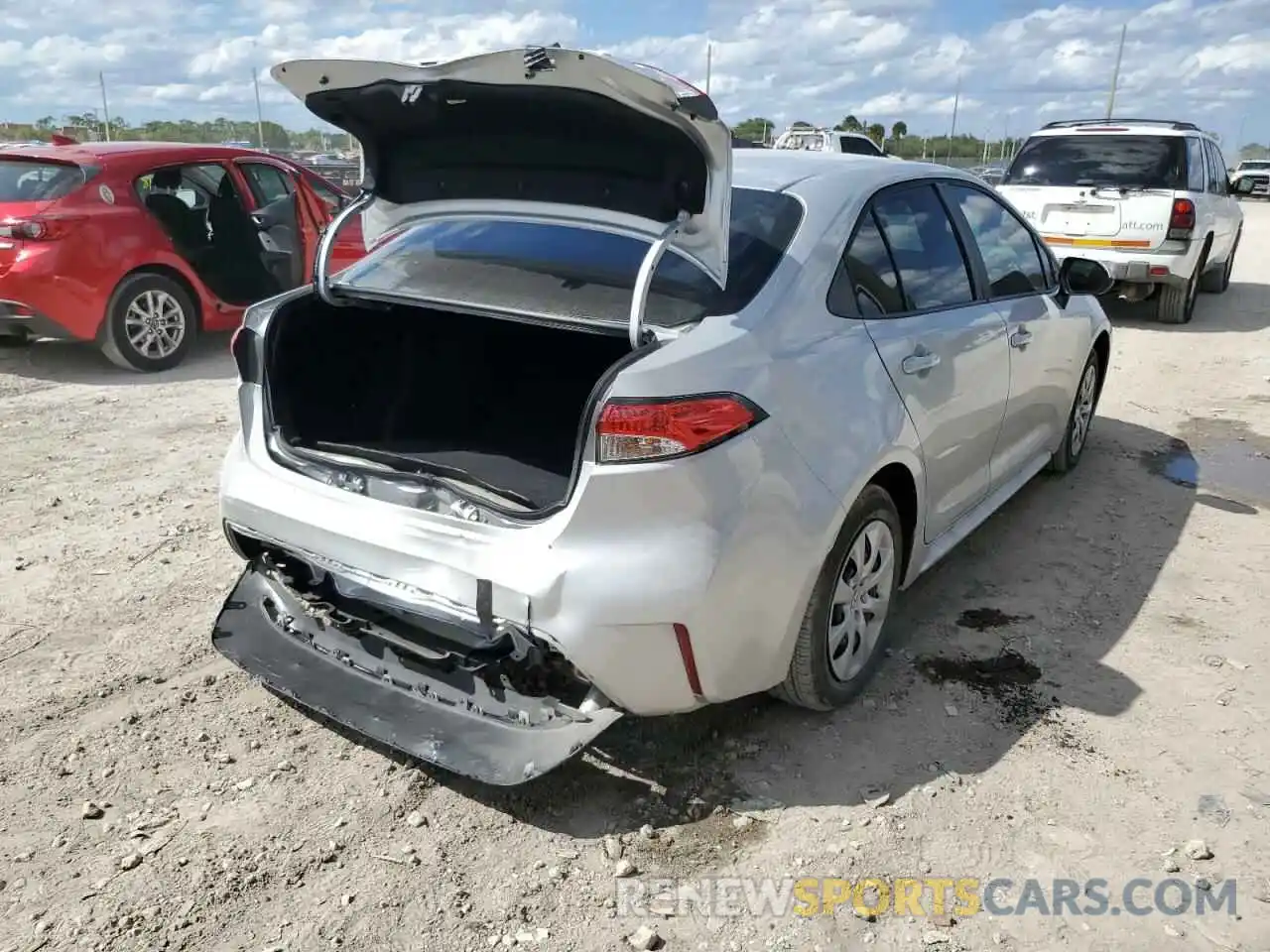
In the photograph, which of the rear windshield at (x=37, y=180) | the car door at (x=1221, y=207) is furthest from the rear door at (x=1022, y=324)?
the car door at (x=1221, y=207)

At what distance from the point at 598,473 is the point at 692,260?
0.66 metres

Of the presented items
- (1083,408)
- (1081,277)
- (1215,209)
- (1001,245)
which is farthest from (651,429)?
(1215,209)

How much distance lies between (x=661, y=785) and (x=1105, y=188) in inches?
351

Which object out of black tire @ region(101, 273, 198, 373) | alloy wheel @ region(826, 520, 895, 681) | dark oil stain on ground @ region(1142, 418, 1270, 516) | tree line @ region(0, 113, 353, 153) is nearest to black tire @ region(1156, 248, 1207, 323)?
dark oil stain on ground @ region(1142, 418, 1270, 516)

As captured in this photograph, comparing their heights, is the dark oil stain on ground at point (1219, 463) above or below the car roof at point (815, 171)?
below

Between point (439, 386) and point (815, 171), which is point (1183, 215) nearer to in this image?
point (815, 171)

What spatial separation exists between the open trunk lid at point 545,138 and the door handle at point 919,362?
84 cm

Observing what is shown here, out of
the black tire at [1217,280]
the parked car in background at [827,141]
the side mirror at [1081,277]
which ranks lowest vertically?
the black tire at [1217,280]

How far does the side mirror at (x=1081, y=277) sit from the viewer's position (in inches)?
197

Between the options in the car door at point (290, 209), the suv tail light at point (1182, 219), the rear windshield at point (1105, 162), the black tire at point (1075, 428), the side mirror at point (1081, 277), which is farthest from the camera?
the rear windshield at point (1105, 162)

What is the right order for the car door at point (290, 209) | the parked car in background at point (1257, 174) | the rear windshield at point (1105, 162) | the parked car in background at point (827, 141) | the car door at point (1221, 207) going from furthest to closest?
the parked car in background at point (1257, 174) < the parked car in background at point (827, 141) < the car door at point (1221, 207) < the rear windshield at point (1105, 162) < the car door at point (290, 209)

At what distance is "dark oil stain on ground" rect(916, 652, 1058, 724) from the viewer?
341 cm

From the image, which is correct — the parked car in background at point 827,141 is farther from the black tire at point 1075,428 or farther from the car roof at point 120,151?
the black tire at point 1075,428

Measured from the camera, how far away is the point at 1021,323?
169 inches
